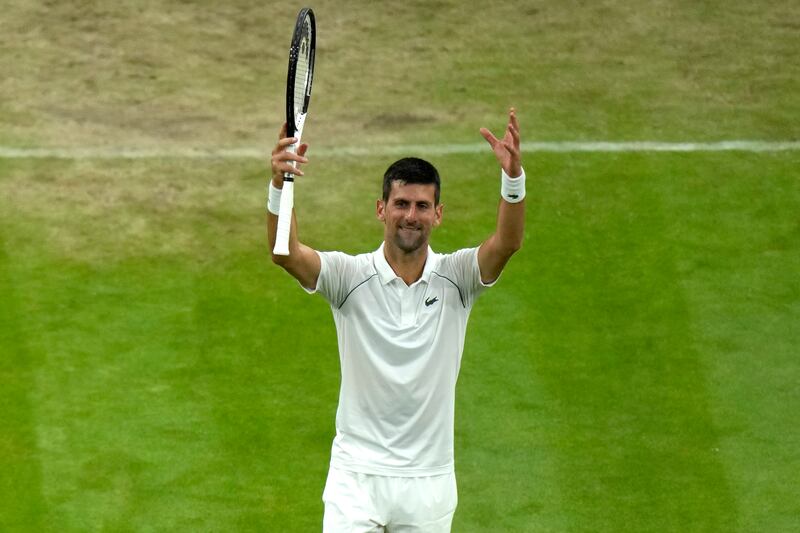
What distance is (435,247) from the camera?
42.1 feet

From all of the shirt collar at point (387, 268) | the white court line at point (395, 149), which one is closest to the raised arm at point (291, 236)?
the shirt collar at point (387, 268)

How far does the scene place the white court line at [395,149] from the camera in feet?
46.7

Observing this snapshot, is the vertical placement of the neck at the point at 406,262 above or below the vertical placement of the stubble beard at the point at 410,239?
below

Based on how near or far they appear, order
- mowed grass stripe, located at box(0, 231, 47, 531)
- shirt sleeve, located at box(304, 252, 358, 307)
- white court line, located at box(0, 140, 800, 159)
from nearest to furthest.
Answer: shirt sleeve, located at box(304, 252, 358, 307) < mowed grass stripe, located at box(0, 231, 47, 531) < white court line, located at box(0, 140, 800, 159)

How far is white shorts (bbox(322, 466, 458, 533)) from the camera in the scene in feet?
24.8

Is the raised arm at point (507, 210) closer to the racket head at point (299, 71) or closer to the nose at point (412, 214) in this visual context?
the nose at point (412, 214)

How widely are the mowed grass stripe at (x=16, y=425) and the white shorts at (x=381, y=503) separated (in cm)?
312

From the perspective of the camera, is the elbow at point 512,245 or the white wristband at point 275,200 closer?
the white wristband at point 275,200

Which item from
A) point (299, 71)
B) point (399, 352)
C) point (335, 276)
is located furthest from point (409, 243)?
point (299, 71)

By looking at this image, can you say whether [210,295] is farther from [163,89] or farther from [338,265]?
[338,265]

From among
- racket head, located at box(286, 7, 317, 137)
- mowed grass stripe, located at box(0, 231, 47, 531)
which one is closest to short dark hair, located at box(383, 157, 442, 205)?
racket head, located at box(286, 7, 317, 137)

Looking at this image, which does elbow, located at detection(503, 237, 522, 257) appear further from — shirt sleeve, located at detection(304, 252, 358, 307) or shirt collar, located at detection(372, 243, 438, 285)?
shirt sleeve, located at detection(304, 252, 358, 307)

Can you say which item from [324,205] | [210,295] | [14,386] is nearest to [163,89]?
[324,205]

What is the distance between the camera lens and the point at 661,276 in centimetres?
1249
